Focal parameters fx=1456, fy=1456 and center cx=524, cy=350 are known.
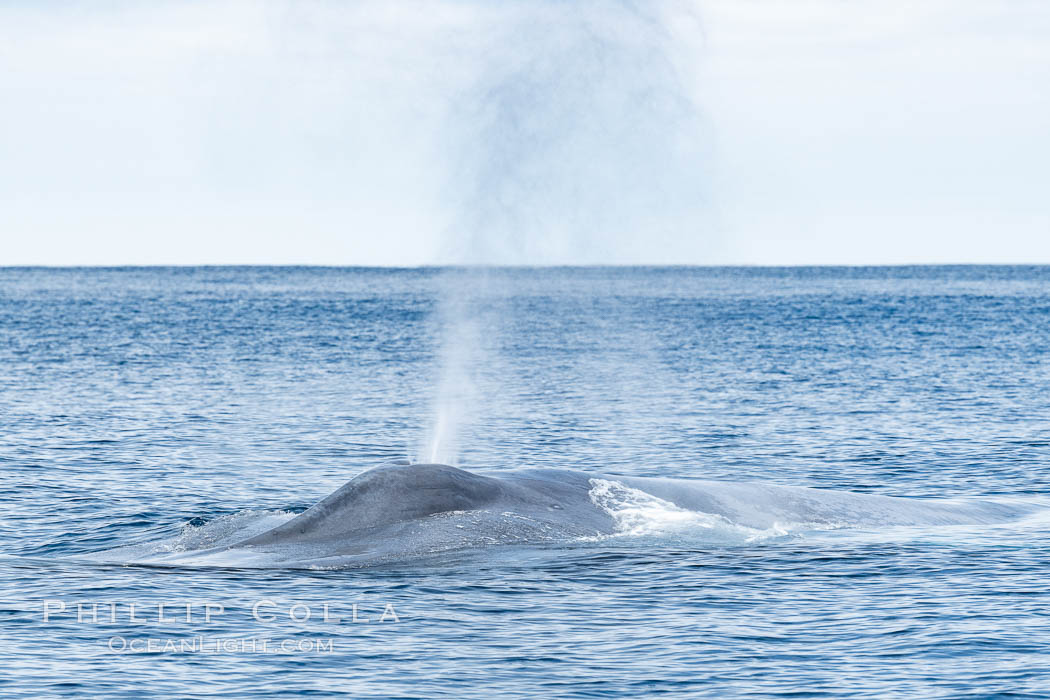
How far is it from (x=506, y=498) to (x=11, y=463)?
52.0 ft

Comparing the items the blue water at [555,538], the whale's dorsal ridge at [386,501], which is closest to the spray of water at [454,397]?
the blue water at [555,538]

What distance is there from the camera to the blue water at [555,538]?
53.7ft

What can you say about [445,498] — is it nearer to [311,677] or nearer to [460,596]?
[460,596]

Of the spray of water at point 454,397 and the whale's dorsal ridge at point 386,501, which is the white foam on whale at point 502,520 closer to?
the whale's dorsal ridge at point 386,501

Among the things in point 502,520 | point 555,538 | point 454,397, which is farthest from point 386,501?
point 454,397

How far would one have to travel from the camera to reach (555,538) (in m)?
22.1

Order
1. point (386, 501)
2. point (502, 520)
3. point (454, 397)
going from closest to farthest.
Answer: point (386, 501) → point (502, 520) → point (454, 397)

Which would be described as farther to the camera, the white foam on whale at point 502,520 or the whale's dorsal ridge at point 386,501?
the whale's dorsal ridge at point 386,501

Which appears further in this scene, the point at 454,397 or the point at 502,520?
the point at 454,397

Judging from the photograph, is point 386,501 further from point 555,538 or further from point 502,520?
point 555,538

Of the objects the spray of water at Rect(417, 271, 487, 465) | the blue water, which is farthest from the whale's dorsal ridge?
the spray of water at Rect(417, 271, 487, 465)

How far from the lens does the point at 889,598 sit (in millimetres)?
19531

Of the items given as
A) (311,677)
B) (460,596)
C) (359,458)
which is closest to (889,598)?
(460,596)

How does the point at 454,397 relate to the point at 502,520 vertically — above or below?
below
